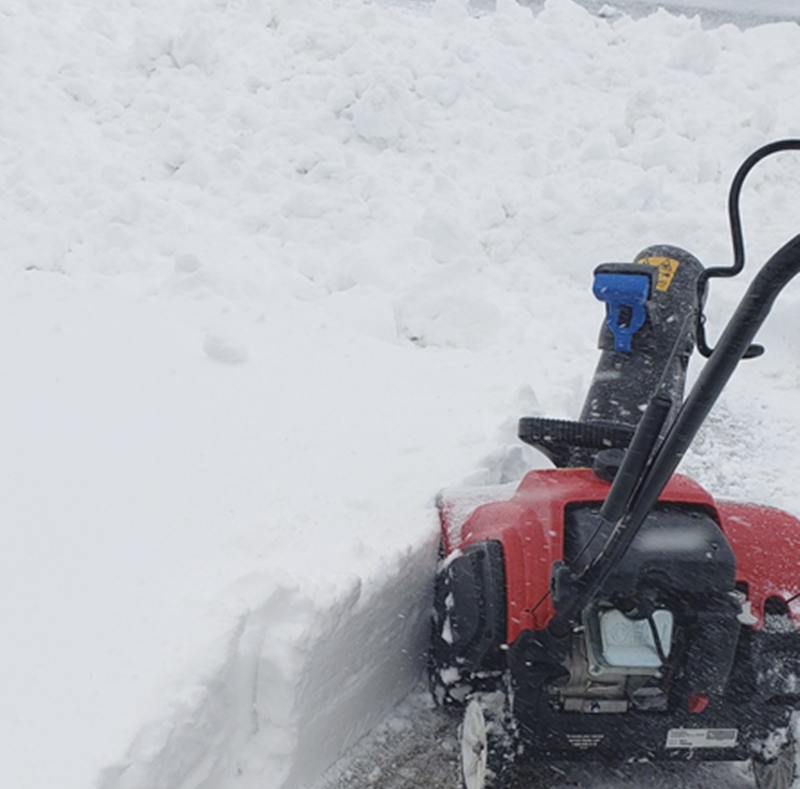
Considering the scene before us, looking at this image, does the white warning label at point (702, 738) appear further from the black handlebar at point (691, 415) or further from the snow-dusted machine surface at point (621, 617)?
the black handlebar at point (691, 415)

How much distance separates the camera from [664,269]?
3436 millimetres

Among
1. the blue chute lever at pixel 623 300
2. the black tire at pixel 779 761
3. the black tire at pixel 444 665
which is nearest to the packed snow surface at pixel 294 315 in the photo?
the black tire at pixel 444 665

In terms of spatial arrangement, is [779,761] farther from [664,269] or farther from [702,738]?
[664,269]

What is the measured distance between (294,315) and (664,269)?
186 cm

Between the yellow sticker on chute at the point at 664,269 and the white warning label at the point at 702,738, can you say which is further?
the yellow sticker on chute at the point at 664,269

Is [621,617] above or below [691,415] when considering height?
below

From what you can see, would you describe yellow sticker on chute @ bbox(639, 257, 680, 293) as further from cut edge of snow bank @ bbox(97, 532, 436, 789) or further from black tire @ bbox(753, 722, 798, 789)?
black tire @ bbox(753, 722, 798, 789)

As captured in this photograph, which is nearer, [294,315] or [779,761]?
[779,761]

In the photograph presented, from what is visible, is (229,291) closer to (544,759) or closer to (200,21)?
(544,759)

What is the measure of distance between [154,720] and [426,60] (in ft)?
20.2

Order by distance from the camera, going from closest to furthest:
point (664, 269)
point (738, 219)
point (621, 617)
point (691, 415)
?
point (691, 415) → point (738, 219) → point (621, 617) → point (664, 269)

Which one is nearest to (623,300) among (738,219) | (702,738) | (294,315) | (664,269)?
(664,269)

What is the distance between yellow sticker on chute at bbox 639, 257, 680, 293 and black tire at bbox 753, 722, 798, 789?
60.1 inches

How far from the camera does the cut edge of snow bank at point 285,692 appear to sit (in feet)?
6.80
